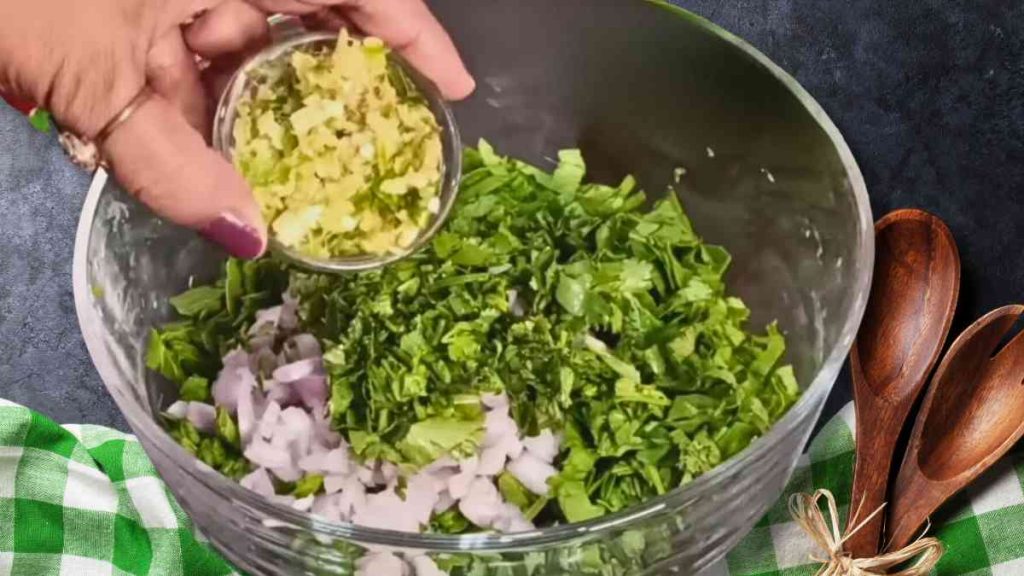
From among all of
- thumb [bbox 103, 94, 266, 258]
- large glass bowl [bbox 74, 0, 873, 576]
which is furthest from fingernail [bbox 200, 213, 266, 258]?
large glass bowl [bbox 74, 0, 873, 576]

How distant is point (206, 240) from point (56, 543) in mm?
267

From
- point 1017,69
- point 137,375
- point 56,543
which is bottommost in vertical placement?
point 56,543

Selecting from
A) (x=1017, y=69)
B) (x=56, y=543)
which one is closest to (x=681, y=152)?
(x=1017, y=69)

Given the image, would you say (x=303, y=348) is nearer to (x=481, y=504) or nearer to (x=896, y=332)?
(x=481, y=504)

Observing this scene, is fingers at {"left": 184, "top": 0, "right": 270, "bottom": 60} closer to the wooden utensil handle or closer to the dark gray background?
the dark gray background

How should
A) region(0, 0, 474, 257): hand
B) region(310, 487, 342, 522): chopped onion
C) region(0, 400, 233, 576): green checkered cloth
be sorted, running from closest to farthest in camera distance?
region(0, 0, 474, 257): hand < region(310, 487, 342, 522): chopped onion < region(0, 400, 233, 576): green checkered cloth

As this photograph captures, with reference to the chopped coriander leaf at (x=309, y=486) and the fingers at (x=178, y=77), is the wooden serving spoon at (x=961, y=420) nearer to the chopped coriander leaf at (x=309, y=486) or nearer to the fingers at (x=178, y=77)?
the chopped coriander leaf at (x=309, y=486)

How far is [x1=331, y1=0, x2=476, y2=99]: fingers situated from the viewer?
86 cm

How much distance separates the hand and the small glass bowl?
3 centimetres

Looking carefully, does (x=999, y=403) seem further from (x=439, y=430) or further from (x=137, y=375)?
(x=137, y=375)

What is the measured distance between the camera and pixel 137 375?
84 centimetres

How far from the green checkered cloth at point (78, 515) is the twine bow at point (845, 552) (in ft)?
1.45

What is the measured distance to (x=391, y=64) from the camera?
854 mm

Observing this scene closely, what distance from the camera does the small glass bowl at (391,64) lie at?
816 mm
